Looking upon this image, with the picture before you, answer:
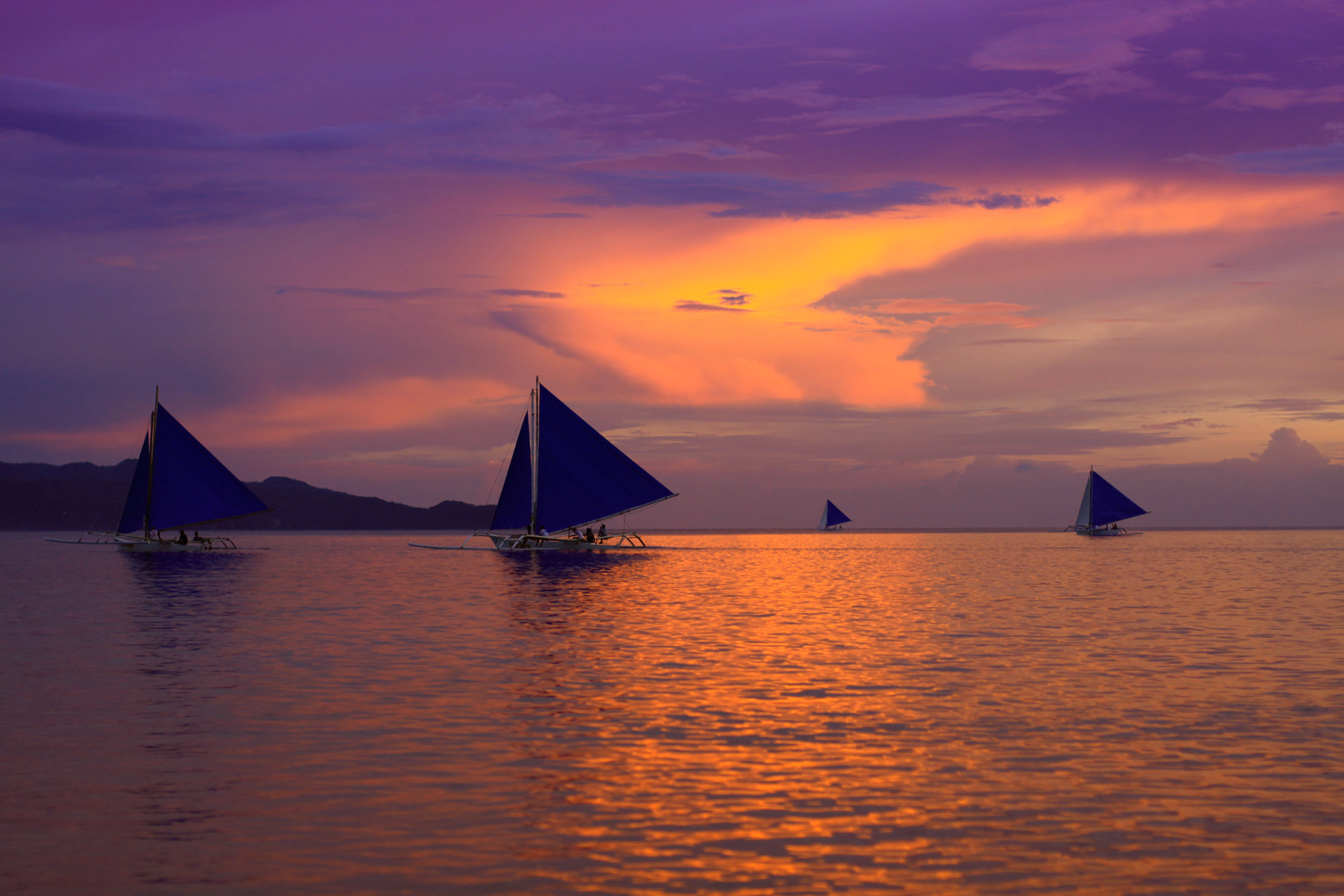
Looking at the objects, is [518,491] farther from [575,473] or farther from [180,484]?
[180,484]

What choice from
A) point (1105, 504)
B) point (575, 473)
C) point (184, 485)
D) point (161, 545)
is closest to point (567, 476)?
point (575, 473)

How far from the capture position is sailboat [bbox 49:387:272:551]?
289 ft

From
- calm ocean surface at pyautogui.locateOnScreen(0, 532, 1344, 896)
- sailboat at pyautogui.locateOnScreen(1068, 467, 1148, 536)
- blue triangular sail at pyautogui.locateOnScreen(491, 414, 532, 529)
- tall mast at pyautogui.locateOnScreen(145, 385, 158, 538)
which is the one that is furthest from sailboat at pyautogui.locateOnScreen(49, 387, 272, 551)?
sailboat at pyautogui.locateOnScreen(1068, 467, 1148, 536)

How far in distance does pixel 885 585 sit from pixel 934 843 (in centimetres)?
5632

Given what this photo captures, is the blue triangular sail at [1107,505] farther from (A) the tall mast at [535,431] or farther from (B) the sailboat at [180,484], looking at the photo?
(B) the sailboat at [180,484]

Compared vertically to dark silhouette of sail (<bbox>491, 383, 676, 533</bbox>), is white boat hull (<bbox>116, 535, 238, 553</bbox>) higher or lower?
lower

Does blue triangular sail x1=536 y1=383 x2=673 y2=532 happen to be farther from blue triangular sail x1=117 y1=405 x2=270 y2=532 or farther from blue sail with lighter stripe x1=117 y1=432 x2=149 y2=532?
blue sail with lighter stripe x1=117 y1=432 x2=149 y2=532

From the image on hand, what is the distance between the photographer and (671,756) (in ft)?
56.6

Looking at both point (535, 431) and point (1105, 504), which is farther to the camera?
point (1105, 504)

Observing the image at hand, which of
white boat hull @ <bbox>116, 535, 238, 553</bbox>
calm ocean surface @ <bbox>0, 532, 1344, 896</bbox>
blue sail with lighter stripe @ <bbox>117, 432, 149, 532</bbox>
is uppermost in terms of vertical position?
blue sail with lighter stripe @ <bbox>117, 432, 149, 532</bbox>

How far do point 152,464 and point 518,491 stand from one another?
2846cm

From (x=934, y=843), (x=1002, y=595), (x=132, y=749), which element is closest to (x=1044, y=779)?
(x=934, y=843)

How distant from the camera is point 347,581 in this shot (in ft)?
233

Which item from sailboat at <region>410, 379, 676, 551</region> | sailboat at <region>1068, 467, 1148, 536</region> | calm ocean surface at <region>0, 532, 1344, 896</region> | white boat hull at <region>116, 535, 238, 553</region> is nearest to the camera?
calm ocean surface at <region>0, 532, 1344, 896</region>
